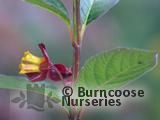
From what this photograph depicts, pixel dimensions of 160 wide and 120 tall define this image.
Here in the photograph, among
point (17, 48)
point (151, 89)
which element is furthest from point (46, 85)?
point (17, 48)

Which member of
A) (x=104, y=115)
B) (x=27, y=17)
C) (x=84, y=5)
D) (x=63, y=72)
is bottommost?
(x=104, y=115)

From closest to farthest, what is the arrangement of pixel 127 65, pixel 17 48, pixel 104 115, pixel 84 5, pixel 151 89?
pixel 127 65, pixel 84 5, pixel 104 115, pixel 151 89, pixel 17 48

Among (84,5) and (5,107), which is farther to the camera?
(5,107)

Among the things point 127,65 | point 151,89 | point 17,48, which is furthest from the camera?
point 17,48

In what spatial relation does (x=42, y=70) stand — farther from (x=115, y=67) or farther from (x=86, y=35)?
(x=86, y=35)

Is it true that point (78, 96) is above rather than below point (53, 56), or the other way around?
below

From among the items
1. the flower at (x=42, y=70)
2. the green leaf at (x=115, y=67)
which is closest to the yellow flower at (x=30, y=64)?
the flower at (x=42, y=70)

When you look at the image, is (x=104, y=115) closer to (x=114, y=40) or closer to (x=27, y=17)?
(x=114, y=40)

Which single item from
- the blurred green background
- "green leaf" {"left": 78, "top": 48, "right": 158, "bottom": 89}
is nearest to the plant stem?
"green leaf" {"left": 78, "top": 48, "right": 158, "bottom": 89}
